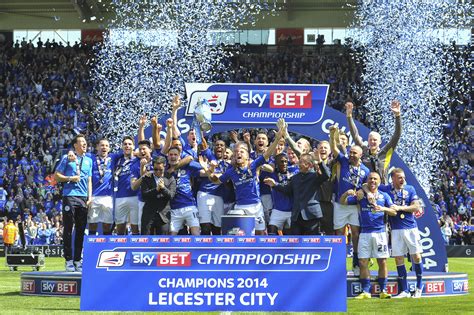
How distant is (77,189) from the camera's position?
15.5 meters

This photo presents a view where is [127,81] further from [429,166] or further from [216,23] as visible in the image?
[429,166]

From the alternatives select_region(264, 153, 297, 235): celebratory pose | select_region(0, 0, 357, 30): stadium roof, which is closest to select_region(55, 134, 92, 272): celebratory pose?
select_region(264, 153, 297, 235): celebratory pose

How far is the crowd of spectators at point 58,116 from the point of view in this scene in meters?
38.2

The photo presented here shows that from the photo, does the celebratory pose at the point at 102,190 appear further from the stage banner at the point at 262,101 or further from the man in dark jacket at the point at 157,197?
the stage banner at the point at 262,101

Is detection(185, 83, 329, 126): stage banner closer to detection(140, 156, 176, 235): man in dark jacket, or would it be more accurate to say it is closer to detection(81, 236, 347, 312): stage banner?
detection(140, 156, 176, 235): man in dark jacket

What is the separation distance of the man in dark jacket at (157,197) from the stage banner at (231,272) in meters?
2.81

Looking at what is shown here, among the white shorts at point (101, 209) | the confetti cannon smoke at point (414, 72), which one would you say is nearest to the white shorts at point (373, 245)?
the white shorts at point (101, 209)

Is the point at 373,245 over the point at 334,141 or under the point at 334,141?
under

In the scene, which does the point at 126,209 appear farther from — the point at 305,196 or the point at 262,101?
the point at 262,101

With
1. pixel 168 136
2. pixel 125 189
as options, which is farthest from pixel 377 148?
pixel 125 189

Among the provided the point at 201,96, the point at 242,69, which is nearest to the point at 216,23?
the point at 242,69

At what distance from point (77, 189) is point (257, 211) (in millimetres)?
3012

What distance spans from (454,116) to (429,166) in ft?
12.6

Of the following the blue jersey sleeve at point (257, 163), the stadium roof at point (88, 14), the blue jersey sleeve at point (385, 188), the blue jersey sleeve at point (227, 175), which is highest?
the stadium roof at point (88, 14)
